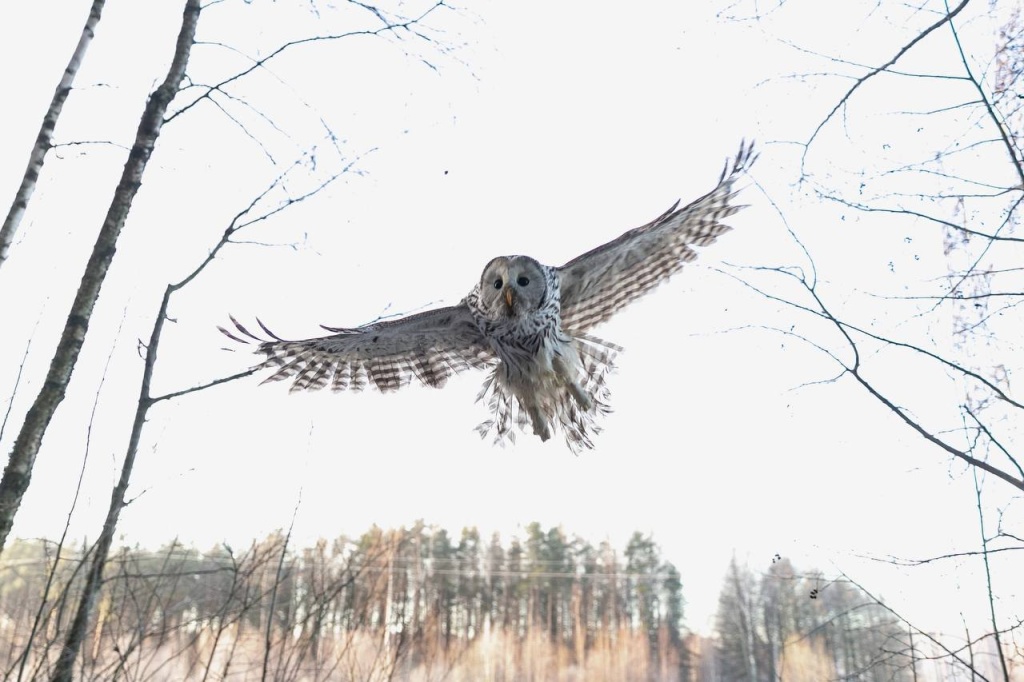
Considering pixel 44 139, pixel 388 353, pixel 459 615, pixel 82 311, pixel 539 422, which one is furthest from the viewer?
pixel 459 615

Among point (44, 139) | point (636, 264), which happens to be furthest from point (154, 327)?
point (636, 264)

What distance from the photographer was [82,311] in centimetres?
340

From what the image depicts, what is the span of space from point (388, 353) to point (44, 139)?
2.15 m

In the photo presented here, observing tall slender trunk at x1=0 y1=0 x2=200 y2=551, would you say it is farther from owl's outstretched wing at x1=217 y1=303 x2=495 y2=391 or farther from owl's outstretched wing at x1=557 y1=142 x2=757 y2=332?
owl's outstretched wing at x1=557 y1=142 x2=757 y2=332

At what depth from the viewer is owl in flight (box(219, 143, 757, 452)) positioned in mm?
4359

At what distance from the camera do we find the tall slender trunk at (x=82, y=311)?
317 cm

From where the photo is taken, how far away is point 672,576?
1024 inches

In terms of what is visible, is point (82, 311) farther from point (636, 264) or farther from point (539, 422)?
point (636, 264)

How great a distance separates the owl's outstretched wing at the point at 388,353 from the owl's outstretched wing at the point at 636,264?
2.16ft

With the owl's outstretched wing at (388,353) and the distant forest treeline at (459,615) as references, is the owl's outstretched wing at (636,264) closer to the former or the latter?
the owl's outstretched wing at (388,353)

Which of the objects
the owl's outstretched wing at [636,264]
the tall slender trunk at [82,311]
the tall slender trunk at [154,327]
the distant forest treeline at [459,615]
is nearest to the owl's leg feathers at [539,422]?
the owl's outstretched wing at [636,264]

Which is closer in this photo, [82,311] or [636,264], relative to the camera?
[82,311]

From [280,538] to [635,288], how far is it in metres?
2.61

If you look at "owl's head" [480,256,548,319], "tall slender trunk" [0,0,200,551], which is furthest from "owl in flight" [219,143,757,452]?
"tall slender trunk" [0,0,200,551]
